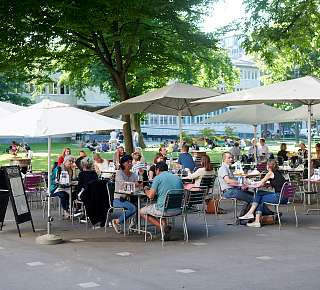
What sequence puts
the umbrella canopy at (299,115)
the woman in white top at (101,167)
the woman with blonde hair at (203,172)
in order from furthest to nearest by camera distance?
the umbrella canopy at (299,115) < the woman in white top at (101,167) < the woman with blonde hair at (203,172)

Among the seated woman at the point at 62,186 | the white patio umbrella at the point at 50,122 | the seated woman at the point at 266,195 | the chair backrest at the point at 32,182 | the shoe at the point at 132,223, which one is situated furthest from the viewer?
the chair backrest at the point at 32,182

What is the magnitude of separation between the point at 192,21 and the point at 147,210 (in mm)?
15165

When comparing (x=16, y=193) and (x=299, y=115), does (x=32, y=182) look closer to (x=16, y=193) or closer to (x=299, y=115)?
(x=16, y=193)

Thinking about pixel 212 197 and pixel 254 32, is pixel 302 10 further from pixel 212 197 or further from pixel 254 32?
pixel 212 197

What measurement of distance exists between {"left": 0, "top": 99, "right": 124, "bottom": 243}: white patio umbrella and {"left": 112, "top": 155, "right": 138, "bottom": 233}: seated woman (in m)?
0.86

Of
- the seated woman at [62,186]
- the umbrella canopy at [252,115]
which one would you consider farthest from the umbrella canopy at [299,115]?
the seated woman at [62,186]

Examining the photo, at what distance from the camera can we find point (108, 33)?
2136cm

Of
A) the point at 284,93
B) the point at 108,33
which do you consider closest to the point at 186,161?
the point at 284,93

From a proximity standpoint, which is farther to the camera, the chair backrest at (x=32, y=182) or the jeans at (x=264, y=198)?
the chair backrest at (x=32, y=182)

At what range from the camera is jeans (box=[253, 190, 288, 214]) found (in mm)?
12188

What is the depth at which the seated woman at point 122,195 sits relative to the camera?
1142 cm

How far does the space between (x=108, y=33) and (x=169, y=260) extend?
13.6 metres

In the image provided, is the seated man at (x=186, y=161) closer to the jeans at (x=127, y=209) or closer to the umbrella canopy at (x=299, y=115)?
the umbrella canopy at (x=299, y=115)

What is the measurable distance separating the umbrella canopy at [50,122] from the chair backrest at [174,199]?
1.62 metres
